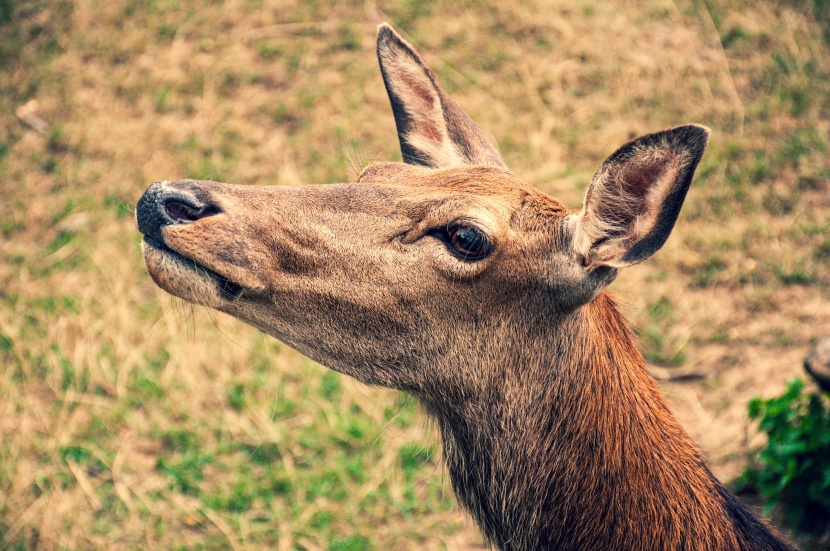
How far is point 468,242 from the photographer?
9.84 feet

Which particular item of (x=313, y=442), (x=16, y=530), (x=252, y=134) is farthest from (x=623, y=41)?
(x=16, y=530)

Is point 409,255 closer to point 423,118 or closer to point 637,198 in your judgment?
point 637,198

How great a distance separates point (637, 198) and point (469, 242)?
637 mm

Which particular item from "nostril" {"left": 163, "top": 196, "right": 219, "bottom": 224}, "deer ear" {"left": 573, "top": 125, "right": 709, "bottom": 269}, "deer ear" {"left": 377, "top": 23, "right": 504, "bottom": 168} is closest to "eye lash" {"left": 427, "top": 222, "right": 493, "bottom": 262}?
"deer ear" {"left": 573, "top": 125, "right": 709, "bottom": 269}

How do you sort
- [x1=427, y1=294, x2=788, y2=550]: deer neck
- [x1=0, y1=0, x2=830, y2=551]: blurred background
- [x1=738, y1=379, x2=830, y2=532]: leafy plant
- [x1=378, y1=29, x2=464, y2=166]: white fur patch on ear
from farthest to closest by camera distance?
1. [x1=0, y1=0, x2=830, y2=551]: blurred background
2. [x1=738, y1=379, x2=830, y2=532]: leafy plant
3. [x1=378, y1=29, x2=464, y2=166]: white fur patch on ear
4. [x1=427, y1=294, x2=788, y2=550]: deer neck

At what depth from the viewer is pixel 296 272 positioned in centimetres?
303

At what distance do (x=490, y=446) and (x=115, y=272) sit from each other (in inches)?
190

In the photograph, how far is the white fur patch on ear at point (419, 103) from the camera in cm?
370

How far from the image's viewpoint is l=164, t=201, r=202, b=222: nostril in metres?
2.82

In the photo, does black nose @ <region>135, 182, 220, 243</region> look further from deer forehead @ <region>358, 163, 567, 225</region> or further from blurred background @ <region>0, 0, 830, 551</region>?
blurred background @ <region>0, 0, 830, 551</region>

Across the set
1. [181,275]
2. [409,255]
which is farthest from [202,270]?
[409,255]

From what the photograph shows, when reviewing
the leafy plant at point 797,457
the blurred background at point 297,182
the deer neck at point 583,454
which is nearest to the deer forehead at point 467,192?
the deer neck at point 583,454

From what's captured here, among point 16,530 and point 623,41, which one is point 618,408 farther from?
point 623,41

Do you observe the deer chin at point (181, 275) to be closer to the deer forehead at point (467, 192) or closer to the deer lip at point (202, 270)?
the deer lip at point (202, 270)
